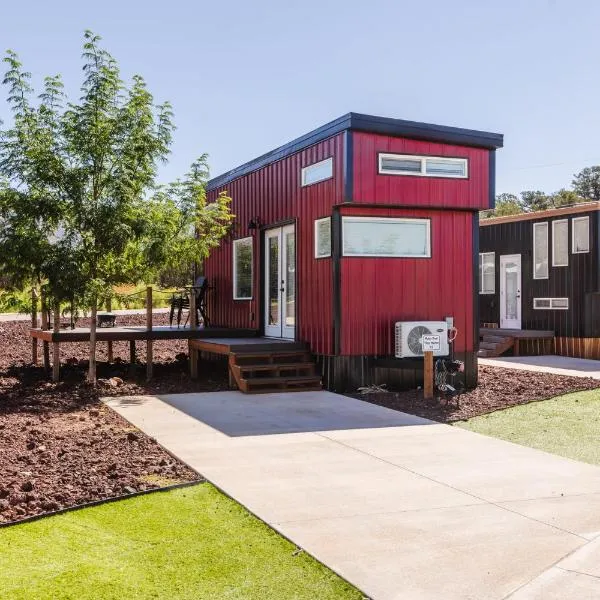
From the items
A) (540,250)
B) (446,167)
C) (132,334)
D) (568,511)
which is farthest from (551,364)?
(568,511)

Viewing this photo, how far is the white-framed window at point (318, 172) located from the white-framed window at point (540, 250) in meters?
7.92

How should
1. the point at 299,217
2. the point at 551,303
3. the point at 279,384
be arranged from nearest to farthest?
the point at 279,384 → the point at 299,217 → the point at 551,303

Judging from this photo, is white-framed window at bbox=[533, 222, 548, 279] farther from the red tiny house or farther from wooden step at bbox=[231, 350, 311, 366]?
wooden step at bbox=[231, 350, 311, 366]

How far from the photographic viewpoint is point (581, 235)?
50.8 ft

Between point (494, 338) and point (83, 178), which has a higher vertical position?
point (83, 178)

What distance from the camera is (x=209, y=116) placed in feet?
45.3

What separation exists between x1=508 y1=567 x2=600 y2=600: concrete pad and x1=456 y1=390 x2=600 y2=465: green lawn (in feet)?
9.03

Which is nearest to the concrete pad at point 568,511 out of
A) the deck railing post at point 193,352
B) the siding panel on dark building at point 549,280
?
the deck railing post at point 193,352

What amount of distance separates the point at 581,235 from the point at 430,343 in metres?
7.71

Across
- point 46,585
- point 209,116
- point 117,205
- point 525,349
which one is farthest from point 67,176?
point 525,349

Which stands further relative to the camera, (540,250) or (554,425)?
(540,250)

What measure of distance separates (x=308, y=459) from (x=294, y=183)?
5932 millimetres

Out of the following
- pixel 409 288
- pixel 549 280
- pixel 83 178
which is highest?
pixel 83 178

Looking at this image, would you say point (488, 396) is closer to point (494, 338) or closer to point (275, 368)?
point (275, 368)
